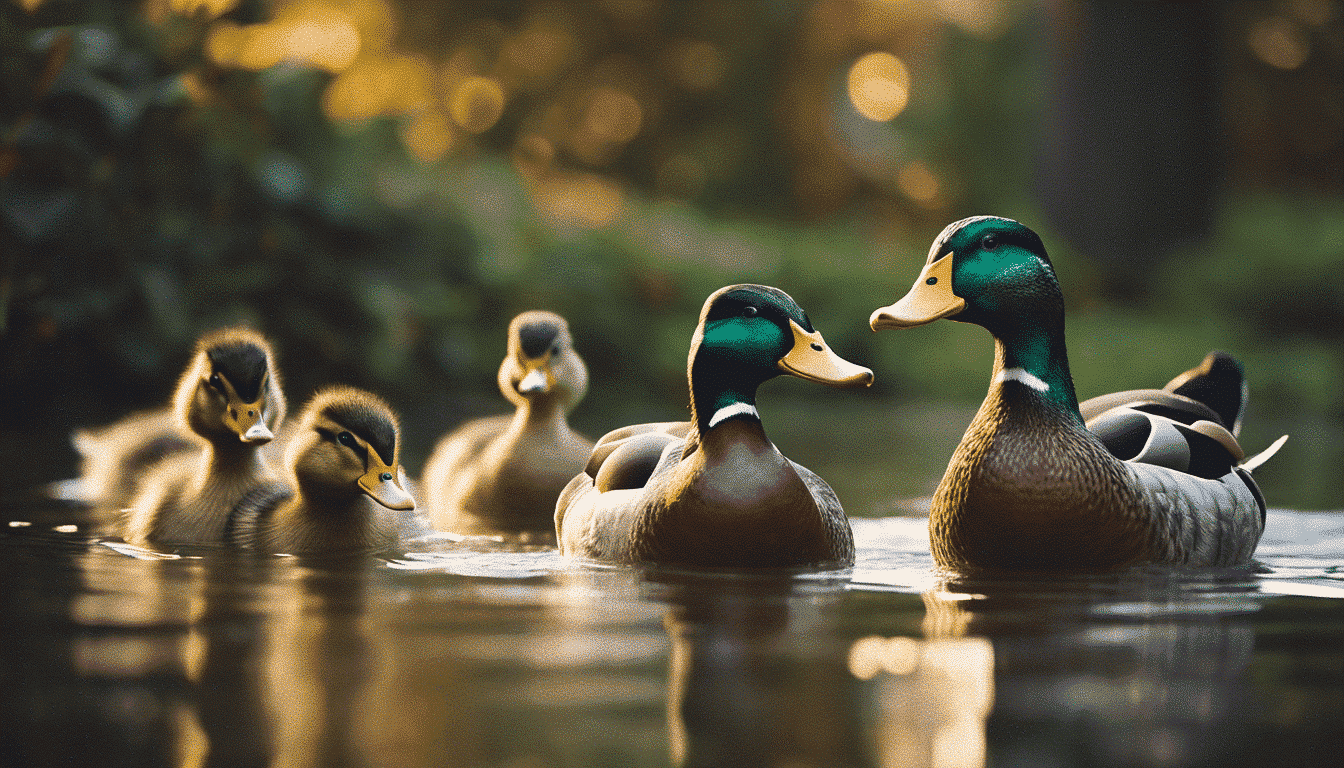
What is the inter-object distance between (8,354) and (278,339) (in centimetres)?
214

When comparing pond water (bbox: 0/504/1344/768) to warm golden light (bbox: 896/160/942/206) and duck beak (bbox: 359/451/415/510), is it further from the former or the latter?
warm golden light (bbox: 896/160/942/206)

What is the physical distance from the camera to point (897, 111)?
1124 inches

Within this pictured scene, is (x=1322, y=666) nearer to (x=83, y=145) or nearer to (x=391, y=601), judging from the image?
(x=391, y=601)

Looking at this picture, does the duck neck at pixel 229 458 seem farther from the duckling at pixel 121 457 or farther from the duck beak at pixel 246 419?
the duckling at pixel 121 457

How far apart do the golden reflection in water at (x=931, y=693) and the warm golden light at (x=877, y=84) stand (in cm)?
2535

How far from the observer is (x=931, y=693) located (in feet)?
12.5

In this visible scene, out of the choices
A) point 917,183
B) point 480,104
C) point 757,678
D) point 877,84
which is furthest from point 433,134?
point 757,678

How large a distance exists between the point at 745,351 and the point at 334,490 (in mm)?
1552

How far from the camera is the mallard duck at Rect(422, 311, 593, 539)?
7516 millimetres

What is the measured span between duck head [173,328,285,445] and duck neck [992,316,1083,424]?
2.54m

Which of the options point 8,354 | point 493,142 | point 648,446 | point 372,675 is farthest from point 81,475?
point 493,142

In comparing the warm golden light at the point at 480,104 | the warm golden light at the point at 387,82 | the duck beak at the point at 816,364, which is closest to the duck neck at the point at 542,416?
the duck beak at the point at 816,364

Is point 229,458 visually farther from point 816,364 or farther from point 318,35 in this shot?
point 318,35

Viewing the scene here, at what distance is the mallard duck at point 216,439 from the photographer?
649 cm
